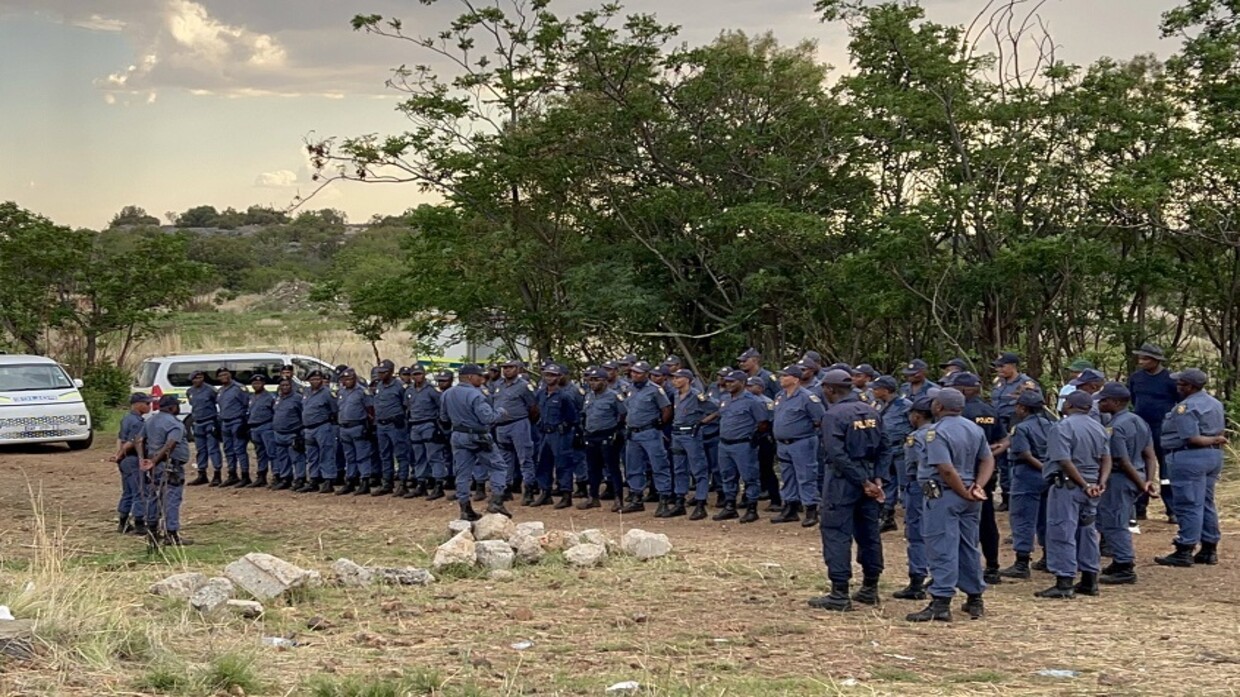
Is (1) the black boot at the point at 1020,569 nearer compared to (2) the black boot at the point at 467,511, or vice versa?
(1) the black boot at the point at 1020,569

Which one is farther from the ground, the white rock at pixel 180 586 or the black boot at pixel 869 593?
the white rock at pixel 180 586

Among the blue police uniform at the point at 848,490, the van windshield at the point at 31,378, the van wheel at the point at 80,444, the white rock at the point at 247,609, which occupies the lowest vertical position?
the white rock at the point at 247,609

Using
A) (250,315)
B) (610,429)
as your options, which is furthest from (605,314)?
(250,315)

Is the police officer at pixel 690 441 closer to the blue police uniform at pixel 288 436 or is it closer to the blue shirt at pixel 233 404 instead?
the blue police uniform at pixel 288 436

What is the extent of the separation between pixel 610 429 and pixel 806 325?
6.05m

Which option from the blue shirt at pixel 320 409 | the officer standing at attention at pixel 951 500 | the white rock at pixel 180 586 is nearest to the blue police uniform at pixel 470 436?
the blue shirt at pixel 320 409

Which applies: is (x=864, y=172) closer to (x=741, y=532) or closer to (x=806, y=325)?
(x=806, y=325)

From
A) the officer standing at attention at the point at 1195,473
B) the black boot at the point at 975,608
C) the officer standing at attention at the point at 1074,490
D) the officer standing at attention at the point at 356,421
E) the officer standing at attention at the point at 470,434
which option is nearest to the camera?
the black boot at the point at 975,608

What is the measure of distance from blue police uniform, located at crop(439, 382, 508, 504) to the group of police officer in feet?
0.07

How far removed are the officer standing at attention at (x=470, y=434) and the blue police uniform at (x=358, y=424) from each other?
2.85 metres

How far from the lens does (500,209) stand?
22312 millimetres

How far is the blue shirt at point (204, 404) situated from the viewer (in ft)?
61.9

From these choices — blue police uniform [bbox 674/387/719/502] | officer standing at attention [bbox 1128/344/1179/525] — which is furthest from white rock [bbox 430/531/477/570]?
officer standing at attention [bbox 1128/344/1179/525]

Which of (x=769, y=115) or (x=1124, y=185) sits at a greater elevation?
(x=769, y=115)
